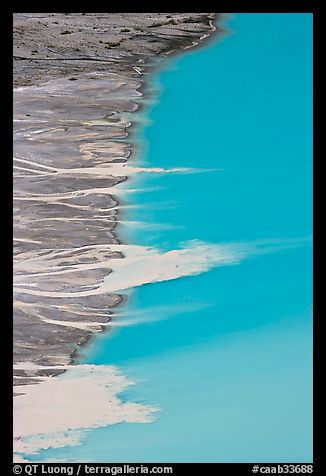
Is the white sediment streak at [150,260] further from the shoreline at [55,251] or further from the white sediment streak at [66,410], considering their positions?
the white sediment streak at [66,410]

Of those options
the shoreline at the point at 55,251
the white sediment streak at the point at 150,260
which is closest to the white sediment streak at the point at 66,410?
the shoreline at the point at 55,251

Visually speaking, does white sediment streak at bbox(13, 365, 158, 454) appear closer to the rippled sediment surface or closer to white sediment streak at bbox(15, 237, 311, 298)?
the rippled sediment surface

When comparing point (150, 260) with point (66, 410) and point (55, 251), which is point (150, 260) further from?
point (66, 410)

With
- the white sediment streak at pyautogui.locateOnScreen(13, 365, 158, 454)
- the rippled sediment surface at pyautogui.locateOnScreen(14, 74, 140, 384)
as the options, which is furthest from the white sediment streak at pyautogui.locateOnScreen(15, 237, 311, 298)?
the white sediment streak at pyautogui.locateOnScreen(13, 365, 158, 454)

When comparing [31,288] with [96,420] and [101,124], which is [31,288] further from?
[101,124]

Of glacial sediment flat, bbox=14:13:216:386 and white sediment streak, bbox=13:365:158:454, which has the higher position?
glacial sediment flat, bbox=14:13:216:386

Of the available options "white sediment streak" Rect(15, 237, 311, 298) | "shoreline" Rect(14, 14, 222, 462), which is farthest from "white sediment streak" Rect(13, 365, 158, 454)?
"white sediment streak" Rect(15, 237, 311, 298)
